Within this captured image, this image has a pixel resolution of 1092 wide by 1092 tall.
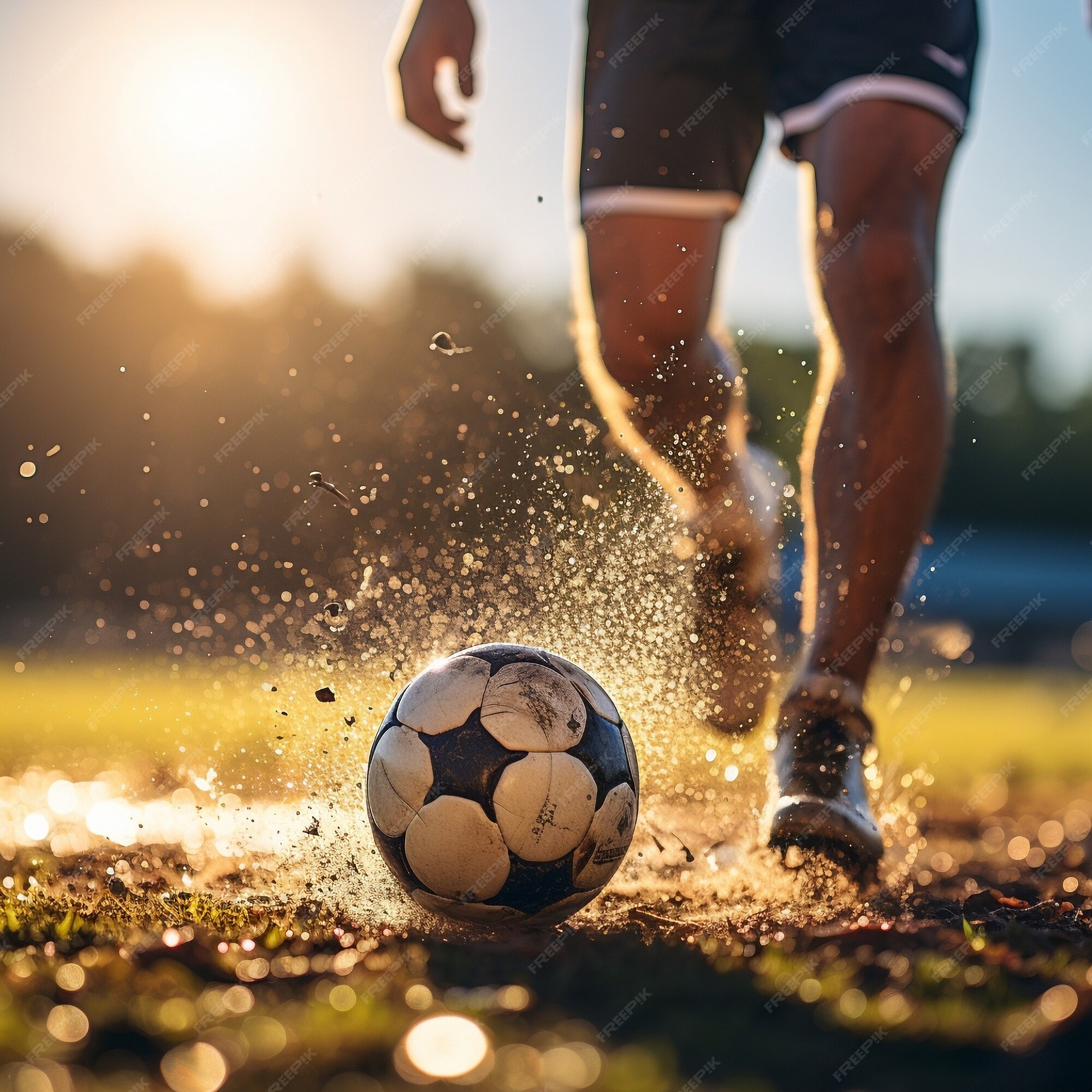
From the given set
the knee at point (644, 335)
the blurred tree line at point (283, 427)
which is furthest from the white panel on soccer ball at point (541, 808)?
the knee at point (644, 335)

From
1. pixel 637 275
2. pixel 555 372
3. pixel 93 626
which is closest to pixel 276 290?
pixel 555 372

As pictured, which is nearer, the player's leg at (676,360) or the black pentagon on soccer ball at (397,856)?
the black pentagon on soccer ball at (397,856)

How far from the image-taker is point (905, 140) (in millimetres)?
2857

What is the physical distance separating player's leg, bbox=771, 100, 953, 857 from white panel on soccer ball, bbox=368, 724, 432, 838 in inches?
35.0

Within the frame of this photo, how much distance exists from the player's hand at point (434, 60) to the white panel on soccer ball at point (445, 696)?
6.49 ft

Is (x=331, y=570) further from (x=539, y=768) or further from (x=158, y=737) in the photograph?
(x=158, y=737)

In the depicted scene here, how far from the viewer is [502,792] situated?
84.4 inches

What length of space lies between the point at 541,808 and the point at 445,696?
300mm

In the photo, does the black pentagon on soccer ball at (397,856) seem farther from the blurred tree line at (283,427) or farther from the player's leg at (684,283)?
the player's leg at (684,283)

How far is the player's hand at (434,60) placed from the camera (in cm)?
362

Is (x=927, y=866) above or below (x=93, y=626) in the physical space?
above

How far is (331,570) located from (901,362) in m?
2.27

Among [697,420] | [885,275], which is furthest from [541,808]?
[697,420]

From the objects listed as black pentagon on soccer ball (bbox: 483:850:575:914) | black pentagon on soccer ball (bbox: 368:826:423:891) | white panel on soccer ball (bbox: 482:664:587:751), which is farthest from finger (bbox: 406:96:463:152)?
black pentagon on soccer ball (bbox: 483:850:575:914)
